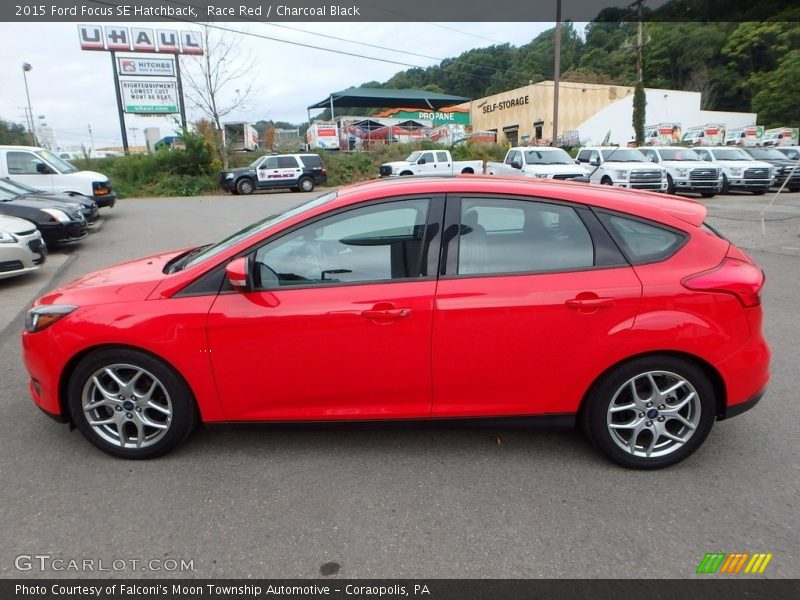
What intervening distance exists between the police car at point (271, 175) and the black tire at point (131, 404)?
2575cm

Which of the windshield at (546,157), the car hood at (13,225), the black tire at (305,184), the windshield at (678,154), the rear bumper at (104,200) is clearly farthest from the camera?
the black tire at (305,184)

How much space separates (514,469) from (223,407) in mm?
1674

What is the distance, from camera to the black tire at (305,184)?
28.0m

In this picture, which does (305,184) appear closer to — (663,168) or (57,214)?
(663,168)

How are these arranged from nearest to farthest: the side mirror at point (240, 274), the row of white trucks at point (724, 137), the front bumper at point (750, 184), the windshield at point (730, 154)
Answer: the side mirror at point (240, 274)
the front bumper at point (750, 184)
the windshield at point (730, 154)
the row of white trucks at point (724, 137)

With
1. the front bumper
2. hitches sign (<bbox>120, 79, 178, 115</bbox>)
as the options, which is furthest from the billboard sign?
the front bumper

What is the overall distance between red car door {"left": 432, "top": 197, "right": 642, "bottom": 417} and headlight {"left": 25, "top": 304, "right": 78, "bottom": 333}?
2.09 m

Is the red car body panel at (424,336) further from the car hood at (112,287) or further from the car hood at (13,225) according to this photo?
the car hood at (13,225)

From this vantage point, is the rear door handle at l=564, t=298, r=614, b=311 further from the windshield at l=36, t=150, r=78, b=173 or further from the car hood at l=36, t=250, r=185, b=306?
the windshield at l=36, t=150, r=78, b=173

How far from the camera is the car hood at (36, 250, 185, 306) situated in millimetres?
2996

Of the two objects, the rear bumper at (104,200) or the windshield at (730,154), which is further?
the windshield at (730,154)

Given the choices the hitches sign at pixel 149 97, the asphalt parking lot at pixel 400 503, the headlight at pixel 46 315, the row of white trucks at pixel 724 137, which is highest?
the hitches sign at pixel 149 97

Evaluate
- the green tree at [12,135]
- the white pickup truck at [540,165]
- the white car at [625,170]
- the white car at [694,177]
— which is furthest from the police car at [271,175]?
the green tree at [12,135]

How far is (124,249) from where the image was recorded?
10953mm
